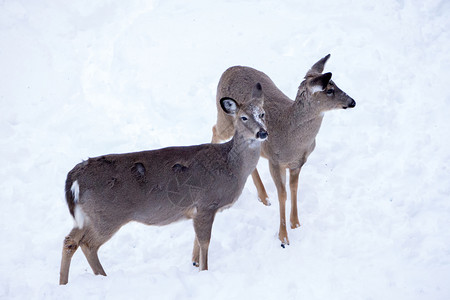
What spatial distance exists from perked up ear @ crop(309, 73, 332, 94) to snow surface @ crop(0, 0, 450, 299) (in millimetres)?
A: 1787

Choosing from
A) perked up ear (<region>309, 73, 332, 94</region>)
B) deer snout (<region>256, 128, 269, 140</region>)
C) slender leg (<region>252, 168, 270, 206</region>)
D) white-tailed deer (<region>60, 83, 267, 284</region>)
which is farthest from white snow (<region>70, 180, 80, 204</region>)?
perked up ear (<region>309, 73, 332, 94</region>)

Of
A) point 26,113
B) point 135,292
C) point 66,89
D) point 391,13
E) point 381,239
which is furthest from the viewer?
point 391,13

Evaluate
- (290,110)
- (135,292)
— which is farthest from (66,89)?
(135,292)

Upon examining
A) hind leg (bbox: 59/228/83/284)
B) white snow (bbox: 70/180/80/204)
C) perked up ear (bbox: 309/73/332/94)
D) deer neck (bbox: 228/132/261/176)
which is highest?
perked up ear (bbox: 309/73/332/94)

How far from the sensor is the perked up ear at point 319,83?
6370 mm

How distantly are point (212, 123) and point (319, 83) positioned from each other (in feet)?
9.62

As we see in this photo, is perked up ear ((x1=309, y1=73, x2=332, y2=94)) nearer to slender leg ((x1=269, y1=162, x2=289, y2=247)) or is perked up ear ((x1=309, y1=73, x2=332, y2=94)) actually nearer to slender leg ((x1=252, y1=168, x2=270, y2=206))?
slender leg ((x1=269, y1=162, x2=289, y2=247))

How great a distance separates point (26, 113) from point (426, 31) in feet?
27.1

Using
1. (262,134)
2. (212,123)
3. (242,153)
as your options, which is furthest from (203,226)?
(212,123)

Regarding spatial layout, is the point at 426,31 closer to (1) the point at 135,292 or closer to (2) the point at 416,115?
(2) the point at 416,115

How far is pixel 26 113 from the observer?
9.16m

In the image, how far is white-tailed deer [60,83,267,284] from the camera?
5.54 m

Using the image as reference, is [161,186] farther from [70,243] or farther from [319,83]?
[319,83]

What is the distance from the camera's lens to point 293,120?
6.84 metres
